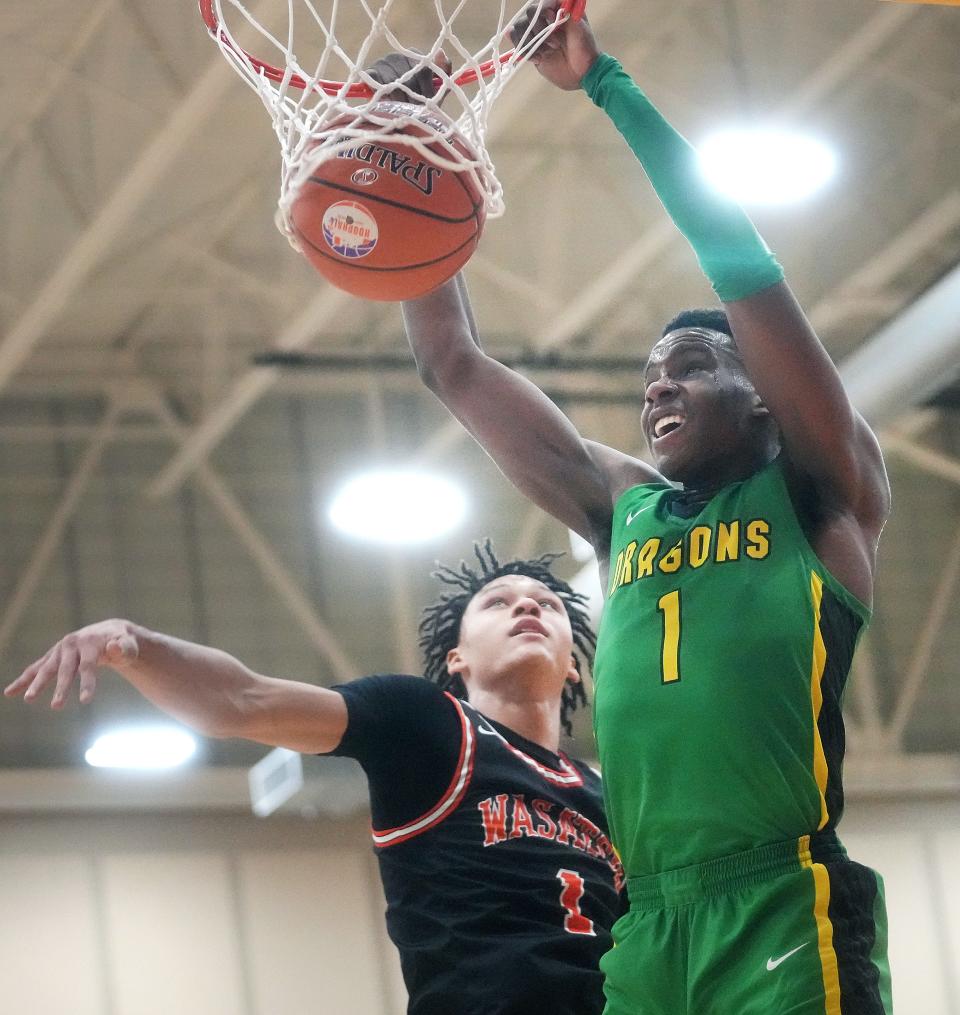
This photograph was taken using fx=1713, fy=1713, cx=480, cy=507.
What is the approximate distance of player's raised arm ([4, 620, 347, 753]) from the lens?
322 centimetres

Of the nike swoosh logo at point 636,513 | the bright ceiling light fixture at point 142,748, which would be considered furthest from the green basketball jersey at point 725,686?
the bright ceiling light fixture at point 142,748

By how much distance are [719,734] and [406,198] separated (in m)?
1.41

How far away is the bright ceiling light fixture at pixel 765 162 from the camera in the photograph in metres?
9.30

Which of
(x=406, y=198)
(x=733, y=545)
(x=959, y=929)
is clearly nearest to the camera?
(x=733, y=545)

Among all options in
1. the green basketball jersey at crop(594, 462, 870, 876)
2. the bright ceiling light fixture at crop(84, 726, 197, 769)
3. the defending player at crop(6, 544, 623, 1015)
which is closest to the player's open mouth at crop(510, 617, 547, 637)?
the defending player at crop(6, 544, 623, 1015)

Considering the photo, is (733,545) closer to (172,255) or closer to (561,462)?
(561,462)

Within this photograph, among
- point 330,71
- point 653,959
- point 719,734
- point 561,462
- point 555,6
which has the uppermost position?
point 330,71

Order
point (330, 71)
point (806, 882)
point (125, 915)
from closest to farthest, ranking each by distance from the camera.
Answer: point (806, 882), point (330, 71), point (125, 915)

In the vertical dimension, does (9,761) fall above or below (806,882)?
above

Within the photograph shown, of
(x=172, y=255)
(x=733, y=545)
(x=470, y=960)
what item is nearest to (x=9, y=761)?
(x=172, y=255)

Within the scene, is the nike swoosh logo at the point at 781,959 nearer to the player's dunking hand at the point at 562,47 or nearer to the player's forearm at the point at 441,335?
the player's forearm at the point at 441,335

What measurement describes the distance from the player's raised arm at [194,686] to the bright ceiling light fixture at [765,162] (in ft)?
19.6

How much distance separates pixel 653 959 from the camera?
3293 mm

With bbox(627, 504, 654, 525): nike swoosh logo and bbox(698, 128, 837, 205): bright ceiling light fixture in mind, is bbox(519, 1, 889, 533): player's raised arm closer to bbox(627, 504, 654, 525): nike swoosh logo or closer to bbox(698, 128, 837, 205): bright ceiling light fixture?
bbox(627, 504, 654, 525): nike swoosh logo
